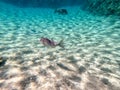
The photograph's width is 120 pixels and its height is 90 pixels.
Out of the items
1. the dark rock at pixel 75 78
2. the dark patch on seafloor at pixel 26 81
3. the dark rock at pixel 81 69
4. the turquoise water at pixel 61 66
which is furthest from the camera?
the dark rock at pixel 81 69

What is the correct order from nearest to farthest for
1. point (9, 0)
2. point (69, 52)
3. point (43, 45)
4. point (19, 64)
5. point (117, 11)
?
point (19, 64), point (69, 52), point (43, 45), point (117, 11), point (9, 0)

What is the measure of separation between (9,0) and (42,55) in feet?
101

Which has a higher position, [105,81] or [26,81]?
[26,81]

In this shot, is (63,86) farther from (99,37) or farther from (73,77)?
(99,37)

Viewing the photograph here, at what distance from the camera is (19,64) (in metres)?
5.27

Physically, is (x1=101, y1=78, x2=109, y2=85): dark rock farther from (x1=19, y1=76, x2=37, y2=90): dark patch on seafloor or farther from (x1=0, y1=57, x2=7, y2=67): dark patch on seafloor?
(x1=0, y1=57, x2=7, y2=67): dark patch on seafloor

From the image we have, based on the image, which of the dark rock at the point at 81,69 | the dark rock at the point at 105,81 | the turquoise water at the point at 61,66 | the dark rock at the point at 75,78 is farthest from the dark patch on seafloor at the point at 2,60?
the dark rock at the point at 105,81

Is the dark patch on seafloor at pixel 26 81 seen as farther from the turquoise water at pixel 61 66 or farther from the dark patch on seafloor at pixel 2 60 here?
the dark patch on seafloor at pixel 2 60

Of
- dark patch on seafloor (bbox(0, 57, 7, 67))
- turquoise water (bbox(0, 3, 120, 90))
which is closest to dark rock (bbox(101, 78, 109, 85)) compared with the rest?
turquoise water (bbox(0, 3, 120, 90))

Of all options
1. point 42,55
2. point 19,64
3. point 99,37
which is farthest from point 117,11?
point 19,64

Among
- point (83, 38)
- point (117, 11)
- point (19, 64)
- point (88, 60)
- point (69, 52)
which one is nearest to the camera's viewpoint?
point (19, 64)

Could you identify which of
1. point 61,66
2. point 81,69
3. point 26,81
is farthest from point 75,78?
point 26,81

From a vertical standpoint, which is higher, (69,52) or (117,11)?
(117,11)

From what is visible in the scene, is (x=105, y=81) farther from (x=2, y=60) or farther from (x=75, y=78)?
(x=2, y=60)
